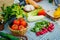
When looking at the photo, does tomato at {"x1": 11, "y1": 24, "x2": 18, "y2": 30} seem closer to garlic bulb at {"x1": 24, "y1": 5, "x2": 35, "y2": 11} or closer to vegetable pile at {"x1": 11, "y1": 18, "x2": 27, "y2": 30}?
vegetable pile at {"x1": 11, "y1": 18, "x2": 27, "y2": 30}

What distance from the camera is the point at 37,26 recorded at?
60.9 inches

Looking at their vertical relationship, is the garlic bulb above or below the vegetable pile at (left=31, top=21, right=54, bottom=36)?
above

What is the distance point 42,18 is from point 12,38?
430 mm

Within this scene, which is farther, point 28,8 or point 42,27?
Answer: point 28,8

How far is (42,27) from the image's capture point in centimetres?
153

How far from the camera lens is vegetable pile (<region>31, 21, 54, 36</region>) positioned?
4.89 feet

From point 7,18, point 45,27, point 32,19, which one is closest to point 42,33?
point 45,27

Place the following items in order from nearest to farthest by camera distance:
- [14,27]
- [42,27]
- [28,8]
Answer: [14,27] < [42,27] < [28,8]

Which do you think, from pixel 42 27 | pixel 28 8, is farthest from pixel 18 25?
pixel 28 8

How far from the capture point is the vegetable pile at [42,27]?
1492 mm

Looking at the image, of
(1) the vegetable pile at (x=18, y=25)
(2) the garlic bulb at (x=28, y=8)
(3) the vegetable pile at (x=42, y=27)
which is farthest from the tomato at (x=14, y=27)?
(2) the garlic bulb at (x=28, y=8)

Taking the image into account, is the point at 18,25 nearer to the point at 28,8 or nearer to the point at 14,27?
the point at 14,27

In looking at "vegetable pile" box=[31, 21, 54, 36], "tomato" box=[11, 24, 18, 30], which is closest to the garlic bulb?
"vegetable pile" box=[31, 21, 54, 36]

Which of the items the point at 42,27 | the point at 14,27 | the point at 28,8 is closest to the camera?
the point at 14,27
